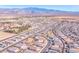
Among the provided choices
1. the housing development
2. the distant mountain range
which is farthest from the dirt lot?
the distant mountain range

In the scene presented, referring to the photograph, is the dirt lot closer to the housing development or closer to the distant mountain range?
the housing development

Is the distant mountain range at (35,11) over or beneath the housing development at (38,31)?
over

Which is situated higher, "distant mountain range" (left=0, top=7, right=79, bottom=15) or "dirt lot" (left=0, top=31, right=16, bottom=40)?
"distant mountain range" (left=0, top=7, right=79, bottom=15)

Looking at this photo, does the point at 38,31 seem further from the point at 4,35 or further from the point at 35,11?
the point at 4,35

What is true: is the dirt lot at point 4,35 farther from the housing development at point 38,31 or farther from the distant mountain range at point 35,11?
the distant mountain range at point 35,11

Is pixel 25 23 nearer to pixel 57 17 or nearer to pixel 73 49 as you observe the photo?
pixel 57 17

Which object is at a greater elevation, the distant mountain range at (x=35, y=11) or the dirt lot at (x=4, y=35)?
the distant mountain range at (x=35, y=11)

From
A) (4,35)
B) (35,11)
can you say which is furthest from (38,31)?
(4,35)

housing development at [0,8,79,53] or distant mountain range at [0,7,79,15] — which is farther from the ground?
distant mountain range at [0,7,79,15]

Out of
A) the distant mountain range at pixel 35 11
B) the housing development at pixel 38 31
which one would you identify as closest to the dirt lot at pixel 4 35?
the housing development at pixel 38 31

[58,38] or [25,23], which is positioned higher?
[25,23]
